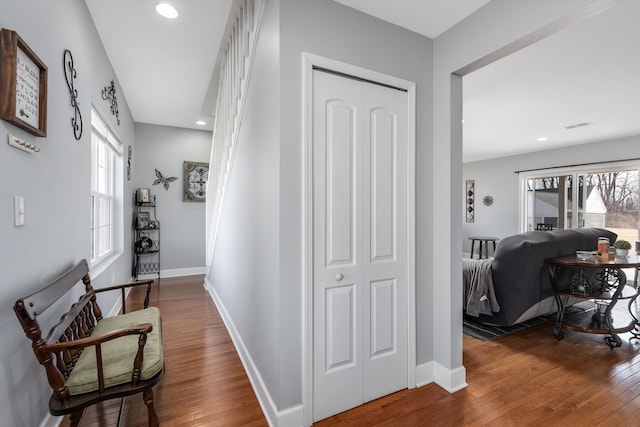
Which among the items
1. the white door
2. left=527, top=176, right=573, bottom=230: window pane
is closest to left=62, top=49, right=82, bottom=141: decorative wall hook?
the white door

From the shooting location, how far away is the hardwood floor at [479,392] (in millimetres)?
1765

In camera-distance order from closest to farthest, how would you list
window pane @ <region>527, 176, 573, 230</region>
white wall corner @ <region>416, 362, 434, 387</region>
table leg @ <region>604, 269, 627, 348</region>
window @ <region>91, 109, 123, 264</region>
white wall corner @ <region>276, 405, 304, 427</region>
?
white wall corner @ <region>276, 405, 304, 427</region>
white wall corner @ <region>416, 362, 434, 387</region>
table leg @ <region>604, 269, 627, 348</region>
window @ <region>91, 109, 123, 264</region>
window pane @ <region>527, 176, 573, 230</region>

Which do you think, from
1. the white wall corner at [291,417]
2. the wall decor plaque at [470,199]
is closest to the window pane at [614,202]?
the wall decor plaque at [470,199]

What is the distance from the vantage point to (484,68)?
2.75m

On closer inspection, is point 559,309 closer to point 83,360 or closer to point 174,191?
point 83,360

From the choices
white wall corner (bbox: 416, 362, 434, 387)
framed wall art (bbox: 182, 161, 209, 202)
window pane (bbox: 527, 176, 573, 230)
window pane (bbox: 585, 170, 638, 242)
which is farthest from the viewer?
window pane (bbox: 527, 176, 573, 230)

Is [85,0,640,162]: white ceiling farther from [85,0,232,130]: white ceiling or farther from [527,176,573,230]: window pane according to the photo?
[527,176,573,230]: window pane

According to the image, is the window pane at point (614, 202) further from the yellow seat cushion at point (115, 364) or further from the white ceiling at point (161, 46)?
the yellow seat cushion at point (115, 364)

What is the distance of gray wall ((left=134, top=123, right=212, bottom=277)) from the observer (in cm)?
523

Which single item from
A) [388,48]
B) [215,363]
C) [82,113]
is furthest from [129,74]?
[215,363]

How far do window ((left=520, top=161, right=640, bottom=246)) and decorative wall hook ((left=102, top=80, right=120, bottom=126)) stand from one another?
298 inches

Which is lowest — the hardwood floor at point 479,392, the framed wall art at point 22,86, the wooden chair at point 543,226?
the hardwood floor at point 479,392

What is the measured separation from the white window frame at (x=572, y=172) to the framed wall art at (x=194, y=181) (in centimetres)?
676

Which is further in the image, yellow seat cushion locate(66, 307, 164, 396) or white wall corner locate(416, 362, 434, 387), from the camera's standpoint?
white wall corner locate(416, 362, 434, 387)
